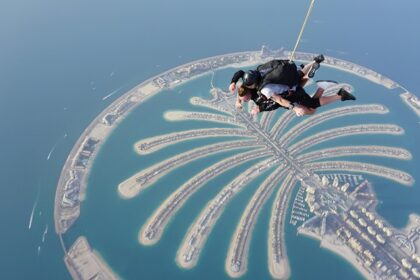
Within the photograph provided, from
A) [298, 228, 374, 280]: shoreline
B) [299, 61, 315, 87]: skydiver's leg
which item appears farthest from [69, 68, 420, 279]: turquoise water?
[299, 61, 315, 87]: skydiver's leg

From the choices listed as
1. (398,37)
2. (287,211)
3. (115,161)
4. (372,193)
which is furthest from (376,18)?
(115,161)

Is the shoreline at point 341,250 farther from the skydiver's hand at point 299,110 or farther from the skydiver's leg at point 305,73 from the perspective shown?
the skydiver's hand at point 299,110

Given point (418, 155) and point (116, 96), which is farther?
point (116, 96)

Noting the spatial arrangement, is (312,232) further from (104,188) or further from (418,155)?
(104,188)

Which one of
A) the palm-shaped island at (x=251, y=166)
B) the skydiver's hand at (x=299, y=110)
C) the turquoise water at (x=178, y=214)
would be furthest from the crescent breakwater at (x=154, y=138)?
the skydiver's hand at (x=299, y=110)

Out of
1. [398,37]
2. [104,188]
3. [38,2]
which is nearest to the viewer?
[104,188]
